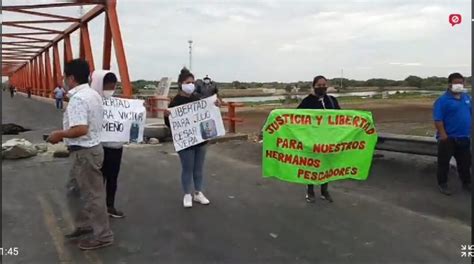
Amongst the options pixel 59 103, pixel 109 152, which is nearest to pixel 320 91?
pixel 109 152

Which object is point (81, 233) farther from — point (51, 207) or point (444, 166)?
point (444, 166)

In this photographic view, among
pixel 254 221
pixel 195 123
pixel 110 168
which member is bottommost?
pixel 254 221

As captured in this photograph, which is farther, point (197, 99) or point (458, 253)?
point (197, 99)

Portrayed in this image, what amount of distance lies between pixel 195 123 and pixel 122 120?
3.58ft

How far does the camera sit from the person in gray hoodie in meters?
5.38

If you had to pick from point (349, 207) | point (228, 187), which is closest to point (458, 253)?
point (349, 207)

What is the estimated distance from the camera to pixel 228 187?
24.7ft

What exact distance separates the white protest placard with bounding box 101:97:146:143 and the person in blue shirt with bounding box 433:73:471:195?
13.6ft

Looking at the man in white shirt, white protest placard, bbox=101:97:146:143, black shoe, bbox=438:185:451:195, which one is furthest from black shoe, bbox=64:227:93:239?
black shoe, bbox=438:185:451:195

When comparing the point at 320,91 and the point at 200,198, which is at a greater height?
the point at 320,91

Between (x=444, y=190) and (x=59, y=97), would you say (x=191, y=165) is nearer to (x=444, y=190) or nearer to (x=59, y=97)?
(x=444, y=190)

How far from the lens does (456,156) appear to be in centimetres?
704

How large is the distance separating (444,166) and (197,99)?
3630 millimetres
